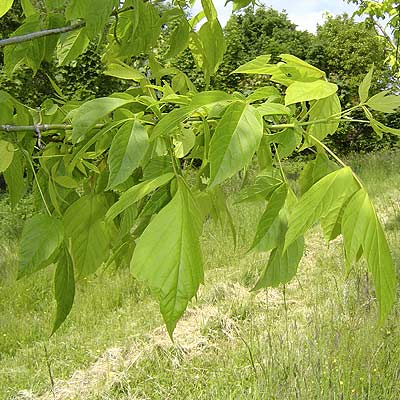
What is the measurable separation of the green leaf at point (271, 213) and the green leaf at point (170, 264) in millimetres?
150

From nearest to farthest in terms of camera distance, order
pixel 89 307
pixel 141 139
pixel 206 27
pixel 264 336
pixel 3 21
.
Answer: pixel 141 139 < pixel 206 27 < pixel 264 336 < pixel 89 307 < pixel 3 21

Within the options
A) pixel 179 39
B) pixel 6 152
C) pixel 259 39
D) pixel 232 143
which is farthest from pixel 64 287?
pixel 259 39

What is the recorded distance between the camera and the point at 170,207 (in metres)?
0.47

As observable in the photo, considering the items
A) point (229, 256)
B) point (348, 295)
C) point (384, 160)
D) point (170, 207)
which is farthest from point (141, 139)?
point (384, 160)

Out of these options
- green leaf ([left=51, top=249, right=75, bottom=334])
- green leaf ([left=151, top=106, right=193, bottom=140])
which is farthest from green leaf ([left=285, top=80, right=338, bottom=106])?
green leaf ([left=51, top=249, right=75, bottom=334])

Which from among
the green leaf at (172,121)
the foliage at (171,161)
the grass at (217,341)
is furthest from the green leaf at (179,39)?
the grass at (217,341)

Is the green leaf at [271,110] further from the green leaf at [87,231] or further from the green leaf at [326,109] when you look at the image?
the green leaf at [87,231]

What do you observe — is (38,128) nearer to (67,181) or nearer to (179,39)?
(67,181)

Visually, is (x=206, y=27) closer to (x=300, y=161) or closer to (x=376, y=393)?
(x=376, y=393)

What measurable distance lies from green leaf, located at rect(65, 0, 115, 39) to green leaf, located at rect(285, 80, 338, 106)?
0.69 ft

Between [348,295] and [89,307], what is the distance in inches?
79.9

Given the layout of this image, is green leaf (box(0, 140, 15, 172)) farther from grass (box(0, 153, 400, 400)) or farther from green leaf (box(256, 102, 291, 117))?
grass (box(0, 153, 400, 400))

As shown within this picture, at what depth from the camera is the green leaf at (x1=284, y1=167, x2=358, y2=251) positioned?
1.61 feet

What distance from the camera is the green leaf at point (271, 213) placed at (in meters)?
0.60
